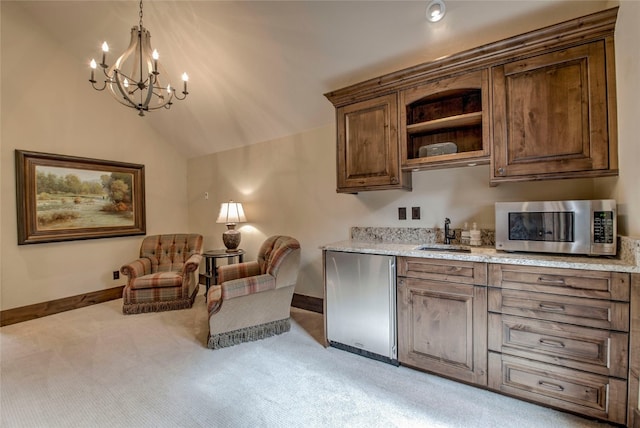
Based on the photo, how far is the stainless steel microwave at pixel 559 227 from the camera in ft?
5.41

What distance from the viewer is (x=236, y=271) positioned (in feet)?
10.4

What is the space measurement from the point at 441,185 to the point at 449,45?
1.16 meters

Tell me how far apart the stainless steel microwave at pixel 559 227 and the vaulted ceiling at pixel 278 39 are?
128 cm

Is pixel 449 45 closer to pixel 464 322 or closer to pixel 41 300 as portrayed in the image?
pixel 464 322

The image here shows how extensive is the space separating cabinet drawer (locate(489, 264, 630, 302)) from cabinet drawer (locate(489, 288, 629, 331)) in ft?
0.11

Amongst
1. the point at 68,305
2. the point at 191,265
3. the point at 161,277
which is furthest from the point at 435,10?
the point at 68,305

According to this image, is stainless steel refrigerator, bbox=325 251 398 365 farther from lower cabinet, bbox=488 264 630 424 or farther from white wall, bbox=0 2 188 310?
white wall, bbox=0 2 188 310

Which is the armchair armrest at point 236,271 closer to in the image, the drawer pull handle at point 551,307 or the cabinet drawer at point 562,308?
the cabinet drawer at point 562,308

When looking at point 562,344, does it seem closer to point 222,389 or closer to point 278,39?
point 222,389

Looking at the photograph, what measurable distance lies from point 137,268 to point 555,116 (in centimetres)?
450

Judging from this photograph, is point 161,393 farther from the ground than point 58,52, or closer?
closer

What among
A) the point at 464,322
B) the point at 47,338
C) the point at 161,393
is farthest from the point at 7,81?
the point at 464,322

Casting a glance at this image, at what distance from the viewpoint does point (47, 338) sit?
2.81m

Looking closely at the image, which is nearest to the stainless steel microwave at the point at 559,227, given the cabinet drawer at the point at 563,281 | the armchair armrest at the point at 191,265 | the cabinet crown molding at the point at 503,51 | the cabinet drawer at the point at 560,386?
the cabinet drawer at the point at 563,281
